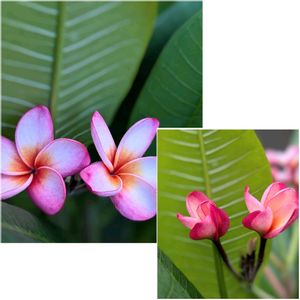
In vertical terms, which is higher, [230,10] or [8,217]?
[230,10]

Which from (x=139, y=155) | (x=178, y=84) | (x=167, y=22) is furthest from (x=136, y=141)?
(x=167, y=22)

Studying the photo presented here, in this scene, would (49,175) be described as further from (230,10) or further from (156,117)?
(230,10)

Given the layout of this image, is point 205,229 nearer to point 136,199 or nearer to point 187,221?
point 187,221

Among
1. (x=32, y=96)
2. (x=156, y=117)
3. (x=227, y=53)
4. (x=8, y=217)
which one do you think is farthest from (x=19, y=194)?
(x=227, y=53)

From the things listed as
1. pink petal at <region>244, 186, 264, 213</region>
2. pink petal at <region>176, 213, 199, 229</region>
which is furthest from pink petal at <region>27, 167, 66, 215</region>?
pink petal at <region>244, 186, 264, 213</region>

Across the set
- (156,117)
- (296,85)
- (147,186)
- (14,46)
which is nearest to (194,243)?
(147,186)

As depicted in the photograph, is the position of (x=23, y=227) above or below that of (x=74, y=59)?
below

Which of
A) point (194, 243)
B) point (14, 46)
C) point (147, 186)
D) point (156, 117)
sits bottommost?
point (194, 243)
